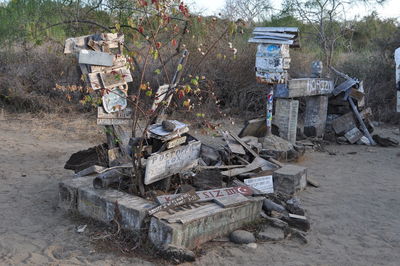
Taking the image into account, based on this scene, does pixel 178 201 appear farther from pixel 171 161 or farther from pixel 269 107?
pixel 269 107

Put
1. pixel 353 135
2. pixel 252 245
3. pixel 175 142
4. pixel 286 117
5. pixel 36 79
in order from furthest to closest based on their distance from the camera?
pixel 36 79
pixel 353 135
pixel 286 117
pixel 175 142
pixel 252 245

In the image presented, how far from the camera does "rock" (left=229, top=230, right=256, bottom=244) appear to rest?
4535mm

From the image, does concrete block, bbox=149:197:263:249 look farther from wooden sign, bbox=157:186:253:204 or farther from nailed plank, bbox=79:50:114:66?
nailed plank, bbox=79:50:114:66

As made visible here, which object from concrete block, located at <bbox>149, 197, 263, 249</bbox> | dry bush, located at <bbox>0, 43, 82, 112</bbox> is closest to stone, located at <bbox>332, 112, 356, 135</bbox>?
concrete block, located at <bbox>149, 197, 263, 249</bbox>

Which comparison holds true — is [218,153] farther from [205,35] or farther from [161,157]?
[205,35]

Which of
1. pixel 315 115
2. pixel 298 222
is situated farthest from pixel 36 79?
pixel 298 222

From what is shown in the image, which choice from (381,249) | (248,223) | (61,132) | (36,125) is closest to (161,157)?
(248,223)

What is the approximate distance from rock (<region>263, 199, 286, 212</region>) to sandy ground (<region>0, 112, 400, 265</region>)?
1.42ft

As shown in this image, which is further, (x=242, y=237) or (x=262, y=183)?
(x=262, y=183)

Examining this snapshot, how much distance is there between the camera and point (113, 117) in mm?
6094

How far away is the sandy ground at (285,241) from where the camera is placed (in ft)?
13.8

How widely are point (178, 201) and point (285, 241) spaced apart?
1269 millimetres

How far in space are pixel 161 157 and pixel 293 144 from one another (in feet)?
14.2

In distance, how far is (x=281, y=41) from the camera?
314 inches
